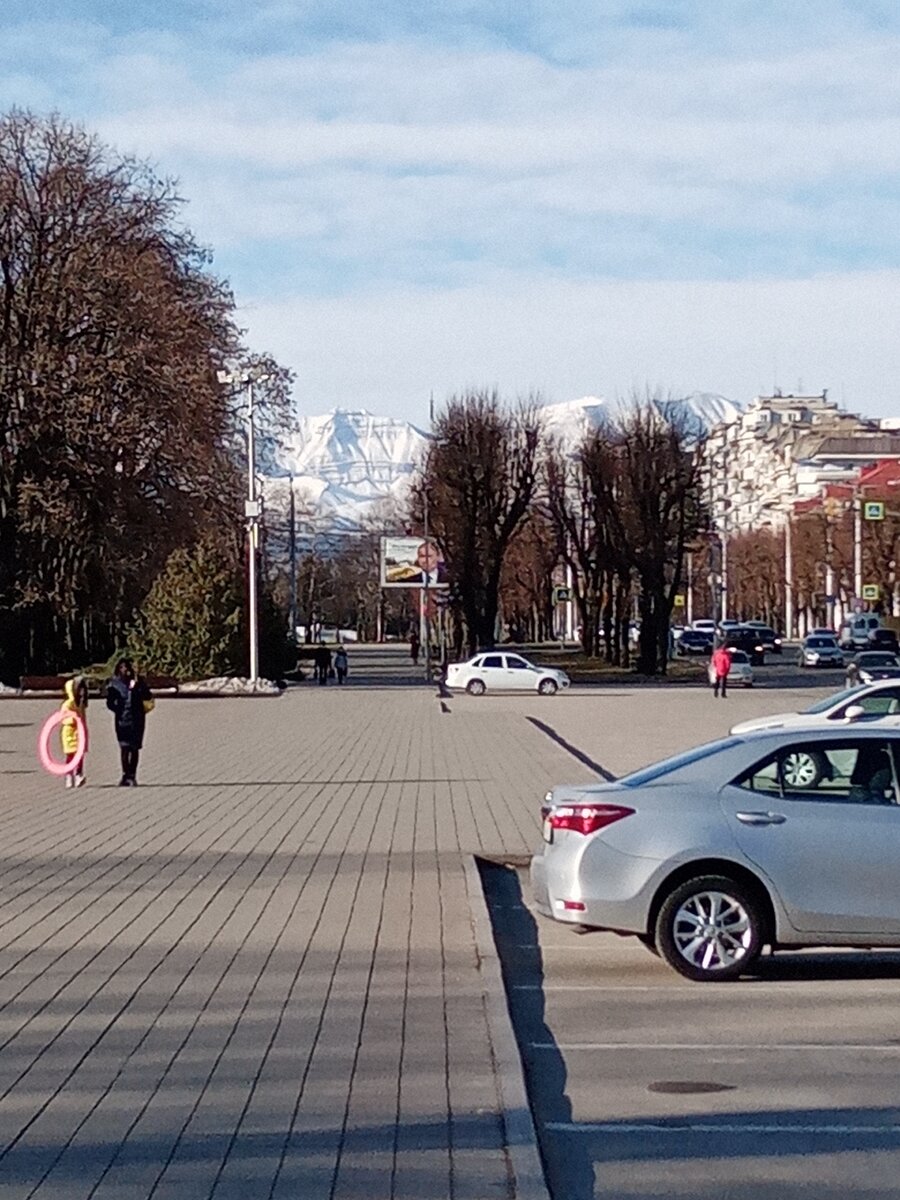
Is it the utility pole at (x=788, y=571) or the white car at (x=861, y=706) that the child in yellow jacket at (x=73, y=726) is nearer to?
the white car at (x=861, y=706)

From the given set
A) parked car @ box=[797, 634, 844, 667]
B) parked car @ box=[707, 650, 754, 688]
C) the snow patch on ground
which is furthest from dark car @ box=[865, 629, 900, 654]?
the snow patch on ground

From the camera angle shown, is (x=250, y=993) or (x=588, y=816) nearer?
→ (x=250, y=993)

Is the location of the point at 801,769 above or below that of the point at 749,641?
below

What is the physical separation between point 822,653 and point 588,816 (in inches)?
2961

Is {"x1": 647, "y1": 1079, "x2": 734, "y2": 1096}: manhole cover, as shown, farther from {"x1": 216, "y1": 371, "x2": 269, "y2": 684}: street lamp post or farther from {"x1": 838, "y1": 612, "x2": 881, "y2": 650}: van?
{"x1": 838, "y1": 612, "x2": 881, "y2": 650}: van

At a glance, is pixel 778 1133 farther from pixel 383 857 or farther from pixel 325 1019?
pixel 383 857

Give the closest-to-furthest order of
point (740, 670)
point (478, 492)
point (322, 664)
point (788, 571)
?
point (740, 670), point (322, 664), point (478, 492), point (788, 571)

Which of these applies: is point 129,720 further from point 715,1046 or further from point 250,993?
point 715,1046

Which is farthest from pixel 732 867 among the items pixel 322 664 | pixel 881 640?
pixel 881 640

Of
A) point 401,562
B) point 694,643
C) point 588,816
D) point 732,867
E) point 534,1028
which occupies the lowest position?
point 534,1028

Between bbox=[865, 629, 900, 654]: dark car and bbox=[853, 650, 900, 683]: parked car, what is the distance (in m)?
27.4

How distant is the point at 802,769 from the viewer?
11.8 m

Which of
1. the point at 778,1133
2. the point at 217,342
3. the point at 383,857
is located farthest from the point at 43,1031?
the point at 217,342

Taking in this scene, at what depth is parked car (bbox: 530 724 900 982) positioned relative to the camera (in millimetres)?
11273
